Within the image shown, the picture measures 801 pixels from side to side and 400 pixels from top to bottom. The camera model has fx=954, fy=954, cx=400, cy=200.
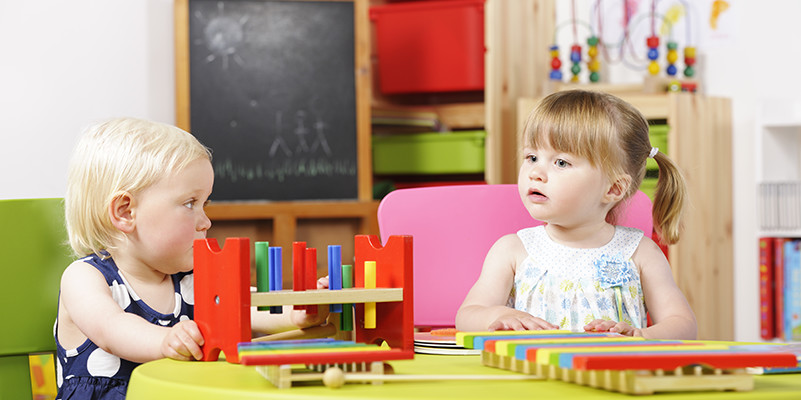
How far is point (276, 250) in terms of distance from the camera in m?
0.93

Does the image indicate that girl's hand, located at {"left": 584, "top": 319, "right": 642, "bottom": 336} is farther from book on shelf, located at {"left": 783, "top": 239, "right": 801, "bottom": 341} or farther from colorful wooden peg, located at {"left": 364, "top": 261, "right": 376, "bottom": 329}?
book on shelf, located at {"left": 783, "top": 239, "right": 801, "bottom": 341}

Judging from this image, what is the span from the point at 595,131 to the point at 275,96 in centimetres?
221

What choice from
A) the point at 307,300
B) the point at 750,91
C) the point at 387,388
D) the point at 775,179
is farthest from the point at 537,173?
the point at 750,91

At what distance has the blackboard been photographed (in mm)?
3350

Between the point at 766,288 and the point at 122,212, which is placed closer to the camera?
the point at 122,212

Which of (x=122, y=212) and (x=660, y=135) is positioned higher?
(x=660, y=135)

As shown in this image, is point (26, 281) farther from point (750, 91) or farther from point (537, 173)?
point (750, 91)

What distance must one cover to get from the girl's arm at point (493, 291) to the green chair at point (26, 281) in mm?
564

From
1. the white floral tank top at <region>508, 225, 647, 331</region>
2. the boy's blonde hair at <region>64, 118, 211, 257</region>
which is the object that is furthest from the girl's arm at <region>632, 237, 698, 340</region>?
the boy's blonde hair at <region>64, 118, 211, 257</region>

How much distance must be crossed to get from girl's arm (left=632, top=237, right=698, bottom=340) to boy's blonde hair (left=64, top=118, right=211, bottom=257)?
62 cm

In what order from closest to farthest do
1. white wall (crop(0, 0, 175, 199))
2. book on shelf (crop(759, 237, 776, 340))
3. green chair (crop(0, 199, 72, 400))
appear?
green chair (crop(0, 199, 72, 400)), white wall (crop(0, 0, 175, 199)), book on shelf (crop(759, 237, 776, 340))

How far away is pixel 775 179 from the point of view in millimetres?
3424

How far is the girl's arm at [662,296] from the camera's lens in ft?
3.95

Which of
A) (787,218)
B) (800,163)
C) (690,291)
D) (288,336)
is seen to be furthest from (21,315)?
(800,163)
